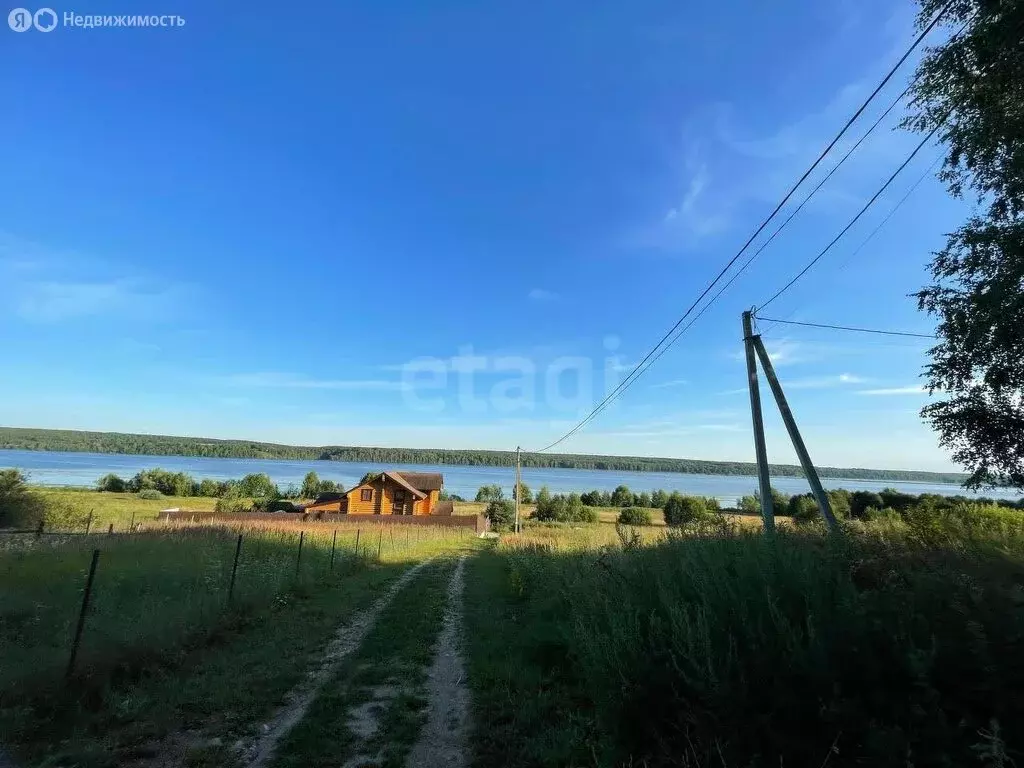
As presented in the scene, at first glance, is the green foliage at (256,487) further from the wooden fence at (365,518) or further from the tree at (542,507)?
the wooden fence at (365,518)

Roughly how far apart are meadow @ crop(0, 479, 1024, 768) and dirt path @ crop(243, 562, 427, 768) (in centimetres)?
12

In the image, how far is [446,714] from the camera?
16.5 ft

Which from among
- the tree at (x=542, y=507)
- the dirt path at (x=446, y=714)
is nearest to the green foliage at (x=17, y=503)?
the dirt path at (x=446, y=714)

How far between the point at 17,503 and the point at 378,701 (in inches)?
1287

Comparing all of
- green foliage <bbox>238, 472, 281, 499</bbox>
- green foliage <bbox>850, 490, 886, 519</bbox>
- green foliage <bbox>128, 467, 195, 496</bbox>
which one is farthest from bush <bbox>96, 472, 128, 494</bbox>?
green foliage <bbox>850, 490, 886, 519</bbox>

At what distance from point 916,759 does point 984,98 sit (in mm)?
9950

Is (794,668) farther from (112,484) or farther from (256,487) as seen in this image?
(112,484)

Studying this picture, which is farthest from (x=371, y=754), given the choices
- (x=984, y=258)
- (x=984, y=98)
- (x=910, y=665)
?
(x=984, y=98)

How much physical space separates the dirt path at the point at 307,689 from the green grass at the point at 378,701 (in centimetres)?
11

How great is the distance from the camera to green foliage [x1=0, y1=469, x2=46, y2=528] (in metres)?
25.5

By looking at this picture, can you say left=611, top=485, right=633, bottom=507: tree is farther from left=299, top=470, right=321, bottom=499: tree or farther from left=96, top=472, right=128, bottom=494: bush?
left=96, top=472, right=128, bottom=494: bush

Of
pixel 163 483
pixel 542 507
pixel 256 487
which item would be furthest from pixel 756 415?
pixel 163 483

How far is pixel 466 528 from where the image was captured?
4119 centimetres

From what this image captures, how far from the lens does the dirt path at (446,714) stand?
162 inches
